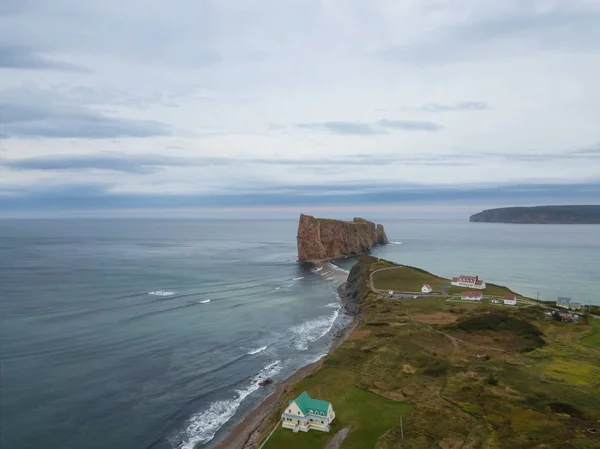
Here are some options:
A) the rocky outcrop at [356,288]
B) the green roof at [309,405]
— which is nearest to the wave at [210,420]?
the green roof at [309,405]

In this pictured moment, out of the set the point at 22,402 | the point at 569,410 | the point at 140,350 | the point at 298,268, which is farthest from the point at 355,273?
the point at 22,402

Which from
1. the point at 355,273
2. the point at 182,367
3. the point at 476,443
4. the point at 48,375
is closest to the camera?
the point at 476,443

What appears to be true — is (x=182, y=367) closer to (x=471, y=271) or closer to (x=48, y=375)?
(x=48, y=375)

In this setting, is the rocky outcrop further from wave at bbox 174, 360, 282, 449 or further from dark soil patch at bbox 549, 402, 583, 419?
dark soil patch at bbox 549, 402, 583, 419

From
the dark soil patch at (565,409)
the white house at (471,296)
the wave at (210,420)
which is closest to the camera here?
the dark soil patch at (565,409)

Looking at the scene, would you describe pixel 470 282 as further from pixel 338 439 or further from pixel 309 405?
pixel 338 439

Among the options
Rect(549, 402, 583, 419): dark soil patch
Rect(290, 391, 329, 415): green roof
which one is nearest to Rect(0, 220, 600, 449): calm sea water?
Rect(290, 391, 329, 415): green roof

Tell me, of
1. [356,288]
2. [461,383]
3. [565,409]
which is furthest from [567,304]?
[565,409]

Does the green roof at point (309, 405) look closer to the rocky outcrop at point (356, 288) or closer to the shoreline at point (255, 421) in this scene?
the shoreline at point (255, 421)
